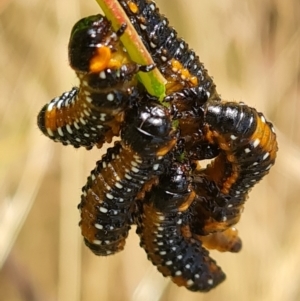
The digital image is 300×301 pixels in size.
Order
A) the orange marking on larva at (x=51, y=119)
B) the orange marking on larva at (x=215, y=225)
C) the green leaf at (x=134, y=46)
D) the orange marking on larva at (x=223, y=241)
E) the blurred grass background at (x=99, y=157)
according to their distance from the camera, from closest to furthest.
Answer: the green leaf at (x=134, y=46) < the orange marking on larva at (x=51, y=119) < the orange marking on larva at (x=215, y=225) < the orange marking on larva at (x=223, y=241) < the blurred grass background at (x=99, y=157)

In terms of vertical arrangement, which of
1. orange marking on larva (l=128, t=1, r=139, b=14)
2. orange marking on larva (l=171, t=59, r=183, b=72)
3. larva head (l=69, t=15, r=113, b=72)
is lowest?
orange marking on larva (l=171, t=59, r=183, b=72)

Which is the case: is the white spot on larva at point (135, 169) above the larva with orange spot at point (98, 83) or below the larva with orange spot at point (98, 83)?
below

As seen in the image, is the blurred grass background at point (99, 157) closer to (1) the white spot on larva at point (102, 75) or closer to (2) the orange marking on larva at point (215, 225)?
(2) the orange marking on larva at point (215, 225)

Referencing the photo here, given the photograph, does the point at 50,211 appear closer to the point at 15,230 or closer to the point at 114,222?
the point at 15,230

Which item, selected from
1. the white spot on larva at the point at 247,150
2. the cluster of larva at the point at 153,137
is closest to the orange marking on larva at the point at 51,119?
the cluster of larva at the point at 153,137

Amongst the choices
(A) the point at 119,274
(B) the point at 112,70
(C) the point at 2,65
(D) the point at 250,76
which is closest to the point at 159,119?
(B) the point at 112,70

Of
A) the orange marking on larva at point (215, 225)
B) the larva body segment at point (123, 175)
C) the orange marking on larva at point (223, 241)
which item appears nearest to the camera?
the larva body segment at point (123, 175)

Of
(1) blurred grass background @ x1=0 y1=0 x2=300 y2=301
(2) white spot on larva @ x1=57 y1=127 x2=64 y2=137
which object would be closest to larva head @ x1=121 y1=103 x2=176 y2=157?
(2) white spot on larva @ x1=57 y1=127 x2=64 y2=137

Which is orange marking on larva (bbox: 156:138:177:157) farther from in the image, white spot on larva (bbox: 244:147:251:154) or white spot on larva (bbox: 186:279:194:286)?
white spot on larva (bbox: 186:279:194:286)
